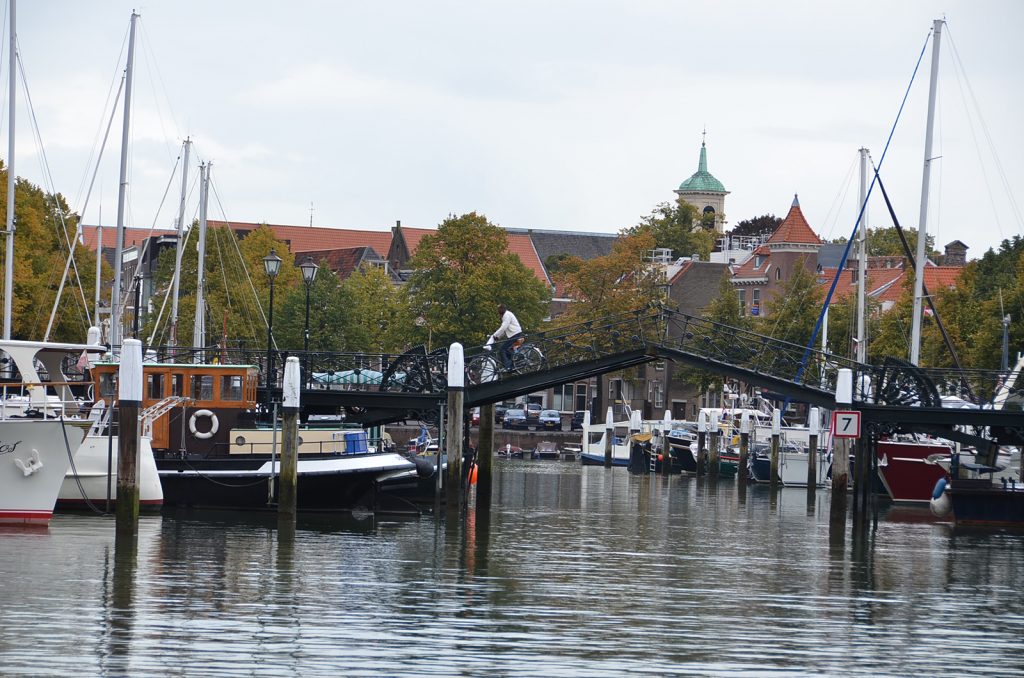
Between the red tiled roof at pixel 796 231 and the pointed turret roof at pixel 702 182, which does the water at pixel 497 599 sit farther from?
the pointed turret roof at pixel 702 182

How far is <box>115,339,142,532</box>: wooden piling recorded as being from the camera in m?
28.4

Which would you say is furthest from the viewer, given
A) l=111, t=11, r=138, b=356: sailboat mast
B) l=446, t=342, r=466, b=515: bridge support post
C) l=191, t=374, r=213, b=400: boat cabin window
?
l=111, t=11, r=138, b=356: sailboat mast

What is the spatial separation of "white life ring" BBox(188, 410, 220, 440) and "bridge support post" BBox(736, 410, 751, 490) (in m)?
26.1

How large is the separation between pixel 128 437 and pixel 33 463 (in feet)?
13.6

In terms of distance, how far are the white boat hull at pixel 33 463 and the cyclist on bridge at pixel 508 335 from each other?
35.6 feet

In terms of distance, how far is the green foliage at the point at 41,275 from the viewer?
6212cm

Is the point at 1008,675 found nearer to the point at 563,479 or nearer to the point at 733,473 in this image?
the point at 563,479

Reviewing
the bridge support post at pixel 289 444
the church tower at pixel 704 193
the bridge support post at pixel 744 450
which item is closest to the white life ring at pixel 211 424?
the bridge support post at pixel 289 444

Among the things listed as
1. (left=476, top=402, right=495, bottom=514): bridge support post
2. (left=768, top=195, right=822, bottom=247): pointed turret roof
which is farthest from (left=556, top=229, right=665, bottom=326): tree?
(left=476, top=402, right=495, bottom=514): bridge support post

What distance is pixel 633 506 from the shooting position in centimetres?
4669

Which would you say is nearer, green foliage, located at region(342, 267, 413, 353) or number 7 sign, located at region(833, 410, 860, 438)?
number 7 sign, located at region(833, 410, 860, 438)

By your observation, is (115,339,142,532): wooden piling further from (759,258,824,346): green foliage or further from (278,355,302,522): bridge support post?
(759,258,824,346): green foliage

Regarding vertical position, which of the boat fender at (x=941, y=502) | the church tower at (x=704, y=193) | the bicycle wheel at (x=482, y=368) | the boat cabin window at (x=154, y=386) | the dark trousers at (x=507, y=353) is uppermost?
the church tower at (x=704, y=193)

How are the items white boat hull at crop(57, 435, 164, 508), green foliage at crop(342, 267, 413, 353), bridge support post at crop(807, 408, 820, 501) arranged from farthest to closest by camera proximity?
1. green foliage at crop(342, 267, 413, 353)
2. bridge support post at crop(807, 408, 820, 501)
3. white boat hull at crop(57, 435, 164, 508)
